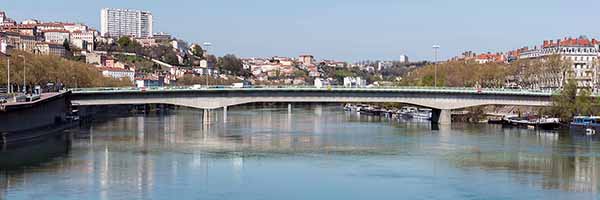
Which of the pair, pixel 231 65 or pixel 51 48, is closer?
pixel 51 48

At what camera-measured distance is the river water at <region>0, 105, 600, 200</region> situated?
2872 centimetres

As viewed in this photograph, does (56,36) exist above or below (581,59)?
above

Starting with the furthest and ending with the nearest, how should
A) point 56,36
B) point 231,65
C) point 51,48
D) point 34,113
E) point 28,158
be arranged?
point 231,65 < point 56,36 < point 51,48 < point 34,113 < point 28,158

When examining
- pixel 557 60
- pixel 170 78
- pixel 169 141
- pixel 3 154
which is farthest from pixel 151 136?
pixel 170 78

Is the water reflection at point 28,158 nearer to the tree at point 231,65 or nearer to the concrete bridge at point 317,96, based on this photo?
the concrete bridge at point 317,96

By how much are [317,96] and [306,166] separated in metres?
25.1

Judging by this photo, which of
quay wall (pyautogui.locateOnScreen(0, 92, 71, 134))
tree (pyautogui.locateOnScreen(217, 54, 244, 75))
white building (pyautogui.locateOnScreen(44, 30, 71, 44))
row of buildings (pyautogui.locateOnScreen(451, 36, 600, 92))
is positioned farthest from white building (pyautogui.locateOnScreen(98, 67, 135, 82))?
quay wall (pyautogui.locateOnScreen(0, 92, 71, 134))

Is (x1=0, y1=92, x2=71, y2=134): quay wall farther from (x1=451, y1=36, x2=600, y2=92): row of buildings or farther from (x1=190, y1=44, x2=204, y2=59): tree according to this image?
(x1=190, y1=44, x2=204, y2=59): tree

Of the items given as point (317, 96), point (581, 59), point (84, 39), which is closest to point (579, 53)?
point (581, 59)

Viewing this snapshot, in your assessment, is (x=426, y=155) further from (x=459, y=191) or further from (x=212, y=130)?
(x=212, y=130)

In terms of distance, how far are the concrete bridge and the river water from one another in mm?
5583

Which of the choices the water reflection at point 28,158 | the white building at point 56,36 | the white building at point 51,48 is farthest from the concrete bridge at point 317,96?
the white building at point 56,36

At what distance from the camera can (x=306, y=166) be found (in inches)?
1400

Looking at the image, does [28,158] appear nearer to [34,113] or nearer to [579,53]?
[34,113]
